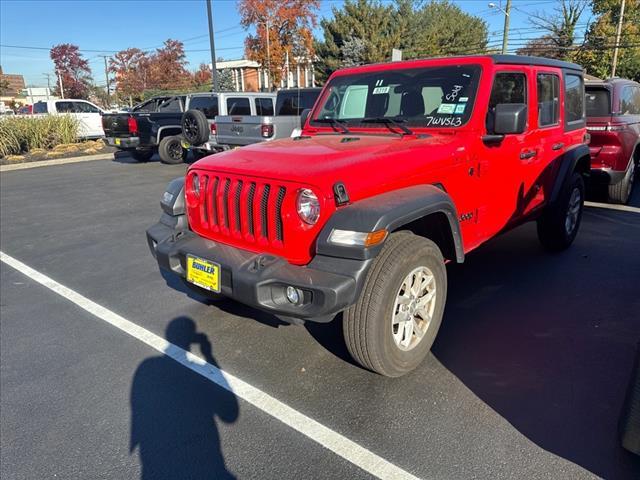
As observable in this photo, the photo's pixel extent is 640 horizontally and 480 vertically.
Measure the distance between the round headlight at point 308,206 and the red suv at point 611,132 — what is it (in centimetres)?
572

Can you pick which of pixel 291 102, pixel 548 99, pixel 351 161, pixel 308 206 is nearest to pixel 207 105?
pixel 291 102

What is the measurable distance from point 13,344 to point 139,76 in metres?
55.3

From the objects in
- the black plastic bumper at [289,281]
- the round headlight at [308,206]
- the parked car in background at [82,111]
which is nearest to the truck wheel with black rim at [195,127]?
the black plastic bumper at [289,281]

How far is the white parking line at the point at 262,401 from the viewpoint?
7.57 ft

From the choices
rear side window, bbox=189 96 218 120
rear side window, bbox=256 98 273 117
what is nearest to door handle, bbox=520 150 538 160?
rear side window, bbox=256 98 273 117

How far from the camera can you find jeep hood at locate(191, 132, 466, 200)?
271 cm

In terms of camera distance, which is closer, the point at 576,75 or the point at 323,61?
the point at 576,75

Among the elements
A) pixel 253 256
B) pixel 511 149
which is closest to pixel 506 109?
pixel 511 149

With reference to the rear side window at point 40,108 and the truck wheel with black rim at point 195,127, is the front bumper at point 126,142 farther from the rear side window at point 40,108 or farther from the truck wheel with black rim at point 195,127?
the rear side window at point 40,108

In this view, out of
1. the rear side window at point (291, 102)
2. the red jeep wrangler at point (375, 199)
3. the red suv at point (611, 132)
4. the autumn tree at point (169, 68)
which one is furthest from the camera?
the autumn tree at point (169, 68)

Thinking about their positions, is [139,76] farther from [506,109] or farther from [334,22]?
[506,109]

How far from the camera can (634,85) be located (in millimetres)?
7488

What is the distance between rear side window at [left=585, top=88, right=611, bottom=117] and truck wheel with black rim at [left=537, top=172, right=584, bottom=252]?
2191 millimetres

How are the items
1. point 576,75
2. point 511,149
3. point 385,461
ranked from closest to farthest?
point 385,461
point 511,149
point 576,75
